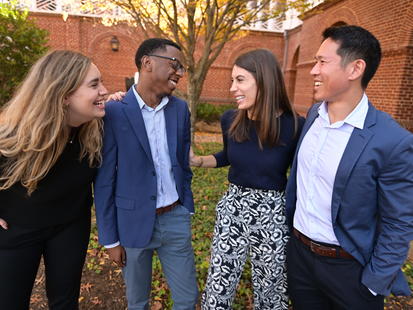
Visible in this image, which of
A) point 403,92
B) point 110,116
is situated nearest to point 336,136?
point 110,116

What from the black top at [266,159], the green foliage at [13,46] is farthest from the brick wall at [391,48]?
the green foliage at [13,46]

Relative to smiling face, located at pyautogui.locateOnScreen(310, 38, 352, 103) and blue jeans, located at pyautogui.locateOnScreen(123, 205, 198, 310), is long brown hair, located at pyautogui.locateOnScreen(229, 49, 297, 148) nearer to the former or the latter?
smiling face, located at pyautogui.locateOnScreen(310, 38, 352, 103)

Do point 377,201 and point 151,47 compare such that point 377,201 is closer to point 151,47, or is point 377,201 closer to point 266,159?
point 266,159

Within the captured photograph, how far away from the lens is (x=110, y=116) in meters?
2.00

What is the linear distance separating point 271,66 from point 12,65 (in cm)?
675

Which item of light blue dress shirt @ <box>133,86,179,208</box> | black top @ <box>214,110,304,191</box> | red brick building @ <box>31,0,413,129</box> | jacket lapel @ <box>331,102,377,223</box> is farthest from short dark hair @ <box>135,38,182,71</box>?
red brick building @ <box>31,0,413,129</box>

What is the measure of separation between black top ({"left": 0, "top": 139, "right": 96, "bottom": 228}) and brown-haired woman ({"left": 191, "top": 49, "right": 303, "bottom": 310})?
1.11 m

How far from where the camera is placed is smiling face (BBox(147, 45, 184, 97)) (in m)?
1.96

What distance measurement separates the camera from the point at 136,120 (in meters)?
1.98

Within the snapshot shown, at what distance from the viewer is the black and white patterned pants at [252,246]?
2137 mm

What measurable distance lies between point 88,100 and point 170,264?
1378mm

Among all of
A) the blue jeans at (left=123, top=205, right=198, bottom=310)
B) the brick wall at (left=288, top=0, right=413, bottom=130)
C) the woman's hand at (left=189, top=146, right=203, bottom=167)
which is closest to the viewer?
the blue jeans at (left=123, top=205, right=198, bottom=310)

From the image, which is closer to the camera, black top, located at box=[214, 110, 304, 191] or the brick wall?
black top, located at box=[214, 110, 304, 191]

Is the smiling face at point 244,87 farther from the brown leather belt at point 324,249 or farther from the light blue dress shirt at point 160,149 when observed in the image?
the brown leather belt at point 324,249
